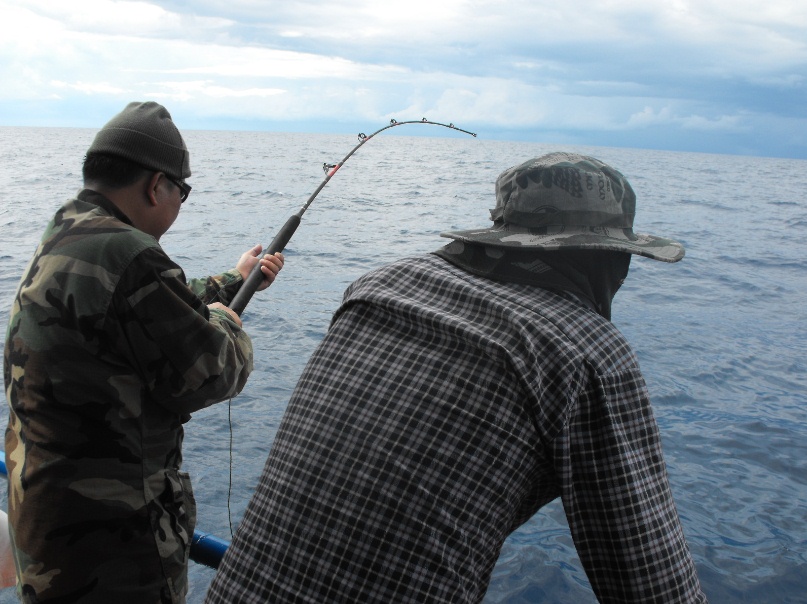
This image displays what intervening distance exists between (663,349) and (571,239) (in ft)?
22.7

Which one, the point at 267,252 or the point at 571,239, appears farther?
the point at 267,252

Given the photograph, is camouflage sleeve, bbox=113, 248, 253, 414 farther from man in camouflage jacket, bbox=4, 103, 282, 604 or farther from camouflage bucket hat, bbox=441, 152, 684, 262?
camouflage bucket hat, bbox=441, 152, 684, 262

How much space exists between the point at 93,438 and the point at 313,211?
56.8 ft

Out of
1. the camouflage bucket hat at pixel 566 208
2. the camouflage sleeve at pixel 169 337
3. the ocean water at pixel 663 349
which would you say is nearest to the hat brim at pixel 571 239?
the camouflage bucket hat at pixel 566 208

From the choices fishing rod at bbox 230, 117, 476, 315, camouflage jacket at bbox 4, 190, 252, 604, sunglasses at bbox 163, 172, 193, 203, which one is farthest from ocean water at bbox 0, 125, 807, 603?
sunglasses at bbox 163, 172, 193, 203

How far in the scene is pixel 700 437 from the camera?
5.70m

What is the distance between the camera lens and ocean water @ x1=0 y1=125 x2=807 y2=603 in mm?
4098

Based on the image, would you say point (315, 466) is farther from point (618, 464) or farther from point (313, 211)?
point (313, 211)

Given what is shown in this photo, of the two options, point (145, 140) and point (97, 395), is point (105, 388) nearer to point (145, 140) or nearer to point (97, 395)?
point (97, 395)

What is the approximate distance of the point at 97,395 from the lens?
1.50 metres

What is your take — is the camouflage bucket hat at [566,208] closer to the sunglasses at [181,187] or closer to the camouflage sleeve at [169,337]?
the camouflage sleeve at [169,337]

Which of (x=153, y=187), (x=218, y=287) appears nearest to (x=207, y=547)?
(x=218, y=287)

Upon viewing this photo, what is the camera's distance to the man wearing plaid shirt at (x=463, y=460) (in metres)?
1.19

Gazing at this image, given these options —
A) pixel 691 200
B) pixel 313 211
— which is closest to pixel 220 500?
pixel 313 211
